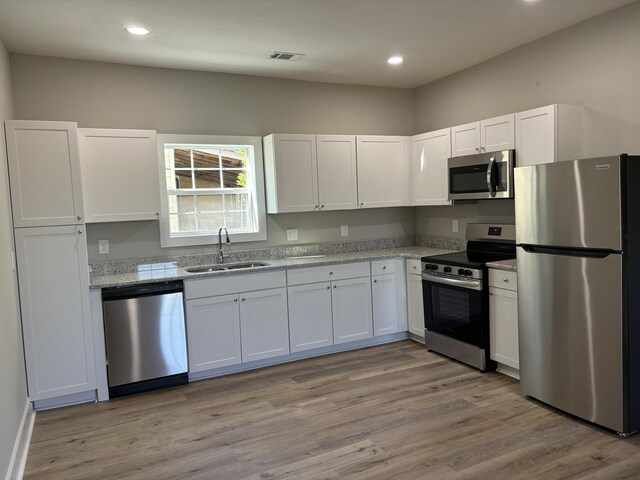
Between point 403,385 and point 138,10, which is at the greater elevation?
point 138,10

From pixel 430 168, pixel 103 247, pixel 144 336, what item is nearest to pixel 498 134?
pixel 430 168

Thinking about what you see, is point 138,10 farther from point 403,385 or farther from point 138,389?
point 403,385

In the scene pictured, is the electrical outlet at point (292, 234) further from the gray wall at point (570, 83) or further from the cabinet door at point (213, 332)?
the gray wall at point (570, 83)

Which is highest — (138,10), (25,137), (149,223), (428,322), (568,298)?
(138,10)

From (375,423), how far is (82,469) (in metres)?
1.73

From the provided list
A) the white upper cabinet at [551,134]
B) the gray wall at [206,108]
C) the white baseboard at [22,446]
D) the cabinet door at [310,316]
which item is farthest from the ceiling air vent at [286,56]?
the white baseboard at [22,446]

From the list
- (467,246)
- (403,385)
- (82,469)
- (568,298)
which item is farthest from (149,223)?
(568,298)

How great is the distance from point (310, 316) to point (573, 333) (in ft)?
7.07

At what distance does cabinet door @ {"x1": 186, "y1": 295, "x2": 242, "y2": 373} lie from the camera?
3.88 m

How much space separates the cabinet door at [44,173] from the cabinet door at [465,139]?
314cm

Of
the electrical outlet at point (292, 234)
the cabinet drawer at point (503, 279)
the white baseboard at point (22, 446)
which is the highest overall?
the electrical outlet at point (292, 234)

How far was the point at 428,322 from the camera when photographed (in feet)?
14.5

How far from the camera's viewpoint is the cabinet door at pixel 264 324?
4074mm

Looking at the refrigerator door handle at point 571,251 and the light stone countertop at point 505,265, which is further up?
the refrigerator door handle at point 571,251
